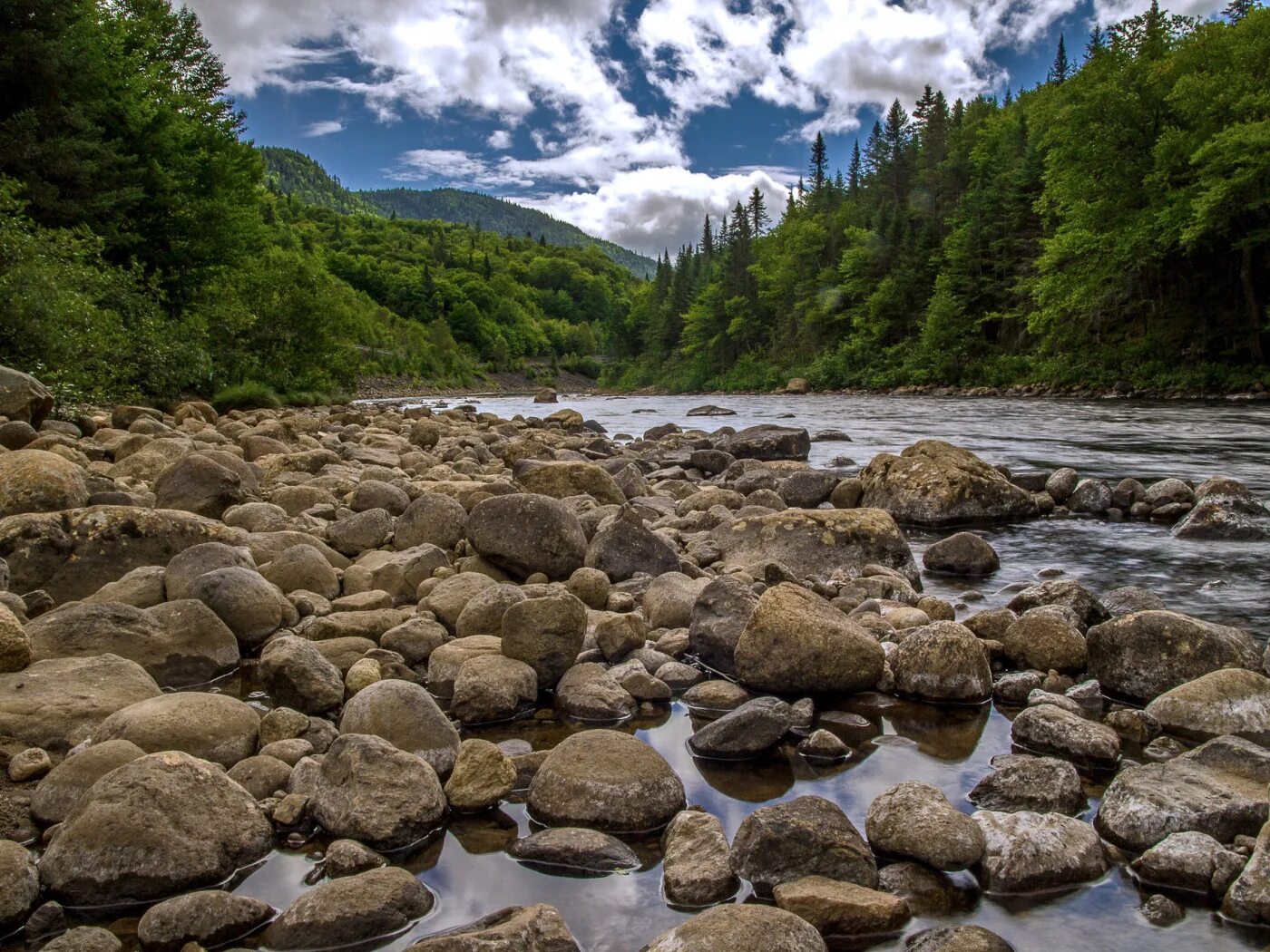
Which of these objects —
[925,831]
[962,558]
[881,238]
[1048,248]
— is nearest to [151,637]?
[925,831]

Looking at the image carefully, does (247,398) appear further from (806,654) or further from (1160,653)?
(1160,653)

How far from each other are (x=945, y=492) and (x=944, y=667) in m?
6.22

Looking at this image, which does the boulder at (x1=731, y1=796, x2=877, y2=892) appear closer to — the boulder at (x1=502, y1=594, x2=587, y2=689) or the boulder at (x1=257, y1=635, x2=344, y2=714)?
the boulder at (x1=502, y1=594, x2=587, y2=689)

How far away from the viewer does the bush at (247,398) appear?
24.2 meters

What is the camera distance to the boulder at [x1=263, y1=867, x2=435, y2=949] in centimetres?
272

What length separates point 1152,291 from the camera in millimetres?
37344

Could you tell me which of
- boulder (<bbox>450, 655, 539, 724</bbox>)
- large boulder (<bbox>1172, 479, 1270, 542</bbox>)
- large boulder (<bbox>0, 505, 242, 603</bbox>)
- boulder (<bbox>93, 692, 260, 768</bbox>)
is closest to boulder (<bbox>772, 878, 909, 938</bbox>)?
boulder (<bbox>450, 655, 539, 724</bbox>)

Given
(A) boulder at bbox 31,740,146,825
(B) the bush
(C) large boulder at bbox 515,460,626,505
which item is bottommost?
(A) boulder at bbox 31,740,146,825

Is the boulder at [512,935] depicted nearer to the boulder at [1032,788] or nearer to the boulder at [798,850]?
the boulder at [798,850]

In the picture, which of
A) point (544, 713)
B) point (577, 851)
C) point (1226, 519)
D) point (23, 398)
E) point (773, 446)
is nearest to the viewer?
point (577, 851)

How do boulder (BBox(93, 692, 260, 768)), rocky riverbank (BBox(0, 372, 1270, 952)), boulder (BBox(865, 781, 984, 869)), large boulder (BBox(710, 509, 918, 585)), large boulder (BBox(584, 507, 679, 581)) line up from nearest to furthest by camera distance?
rocky riverbank (BBox(0, 372, 1270, 952)), boulder (BBox(865, 781, 984, 869)), boulder (BBox(93, 692, 260, 768)), large boulder (BBox(584, 507, 679, 581)), large boulder (BBox(710, 509, 918, 585))

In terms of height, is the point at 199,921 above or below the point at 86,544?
below

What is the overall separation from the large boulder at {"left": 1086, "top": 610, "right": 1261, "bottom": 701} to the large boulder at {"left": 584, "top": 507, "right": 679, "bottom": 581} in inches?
132

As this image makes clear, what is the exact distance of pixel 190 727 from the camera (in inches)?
149
